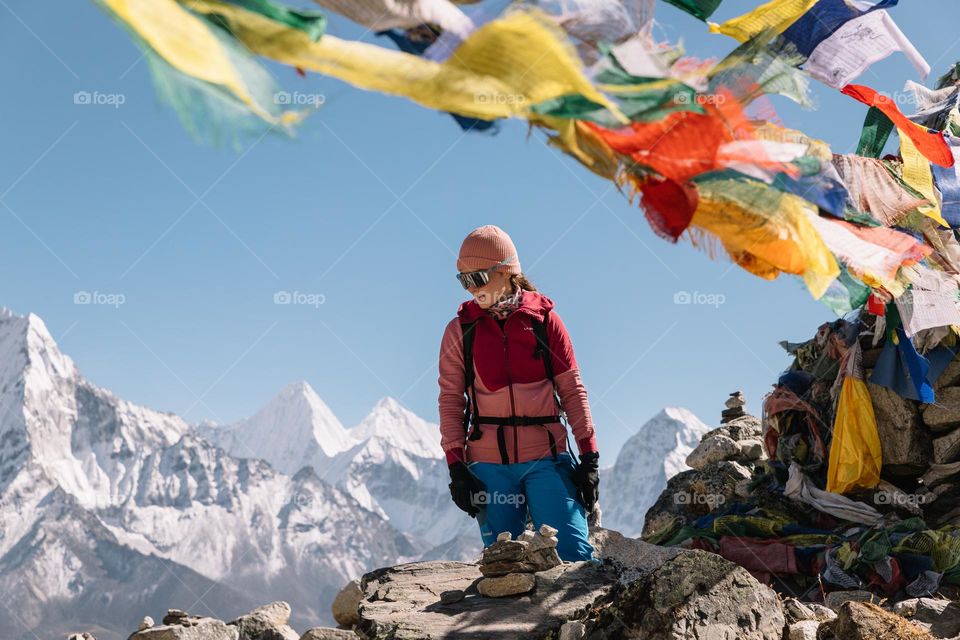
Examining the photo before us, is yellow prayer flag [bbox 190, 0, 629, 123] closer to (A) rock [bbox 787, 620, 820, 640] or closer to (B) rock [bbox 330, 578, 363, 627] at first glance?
(A) rock [bbox 787, 620, 820, 640]

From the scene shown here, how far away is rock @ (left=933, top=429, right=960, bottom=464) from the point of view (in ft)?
33.7

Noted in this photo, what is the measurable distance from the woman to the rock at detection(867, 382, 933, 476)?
513cm

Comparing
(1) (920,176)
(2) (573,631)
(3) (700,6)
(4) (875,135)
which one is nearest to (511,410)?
(2) (573,631)

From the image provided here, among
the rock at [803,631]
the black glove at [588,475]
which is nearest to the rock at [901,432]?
the black glove at [588,475]

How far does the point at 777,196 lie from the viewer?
5.52 m

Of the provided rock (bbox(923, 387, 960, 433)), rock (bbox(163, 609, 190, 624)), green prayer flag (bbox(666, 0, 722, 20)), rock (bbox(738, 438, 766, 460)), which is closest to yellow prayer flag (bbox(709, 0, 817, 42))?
green prayer flag (bbox(666, 0, 722, 20))

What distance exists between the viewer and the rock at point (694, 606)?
4980 mm

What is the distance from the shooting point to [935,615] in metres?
6.51

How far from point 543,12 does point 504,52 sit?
379 millimetres

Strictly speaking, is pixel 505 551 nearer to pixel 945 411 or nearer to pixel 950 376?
pixel 945 411

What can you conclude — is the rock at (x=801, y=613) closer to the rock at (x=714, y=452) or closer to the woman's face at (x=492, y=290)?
the woman's face at (x=492, y=290)

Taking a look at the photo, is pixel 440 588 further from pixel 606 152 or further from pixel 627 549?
pixel 606 152

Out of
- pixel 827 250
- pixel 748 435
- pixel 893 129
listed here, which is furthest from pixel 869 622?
pixel 748 435

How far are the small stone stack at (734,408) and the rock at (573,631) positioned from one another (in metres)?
12.0
